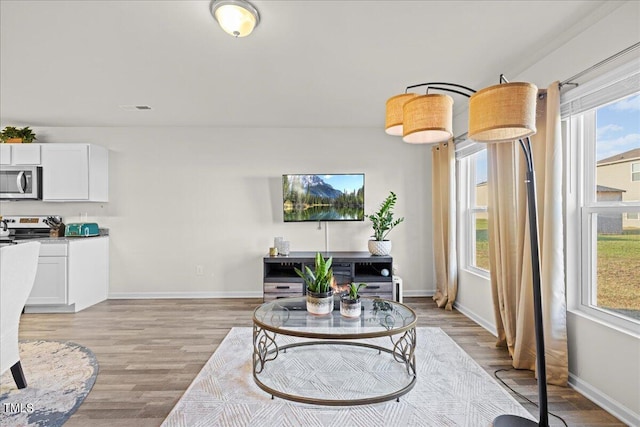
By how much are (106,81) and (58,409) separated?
2648 mm

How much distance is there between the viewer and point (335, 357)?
2648 mm

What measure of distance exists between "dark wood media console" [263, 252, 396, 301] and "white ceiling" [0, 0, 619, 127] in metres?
1.81

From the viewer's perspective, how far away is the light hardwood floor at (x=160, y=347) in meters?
2.00

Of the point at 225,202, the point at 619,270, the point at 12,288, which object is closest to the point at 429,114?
the point at 619,270

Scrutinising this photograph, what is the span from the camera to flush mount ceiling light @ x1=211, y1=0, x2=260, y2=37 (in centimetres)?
190

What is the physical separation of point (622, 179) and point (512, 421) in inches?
63.0

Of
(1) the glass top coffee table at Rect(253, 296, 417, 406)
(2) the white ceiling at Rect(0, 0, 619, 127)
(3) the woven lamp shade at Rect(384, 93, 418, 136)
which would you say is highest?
(2) the white ceiling at Rect(0, 0, 619, 127)

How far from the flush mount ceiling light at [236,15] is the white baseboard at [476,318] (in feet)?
10.8

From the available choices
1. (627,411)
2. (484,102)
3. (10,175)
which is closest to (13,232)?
(10,175)

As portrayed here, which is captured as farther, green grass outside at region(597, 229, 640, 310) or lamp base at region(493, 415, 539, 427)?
green grass outside at region(597, 229, 640, 310)

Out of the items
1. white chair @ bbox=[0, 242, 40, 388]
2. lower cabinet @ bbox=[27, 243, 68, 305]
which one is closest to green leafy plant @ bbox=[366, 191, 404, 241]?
white chair @ bbox=[0, 242, 40, 388]

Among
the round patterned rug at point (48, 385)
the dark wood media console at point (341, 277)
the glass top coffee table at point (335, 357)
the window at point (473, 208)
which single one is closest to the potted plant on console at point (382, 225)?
the dark wood media console at point (341, 277)

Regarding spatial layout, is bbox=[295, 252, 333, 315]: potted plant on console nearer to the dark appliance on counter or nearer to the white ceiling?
the white ceiling

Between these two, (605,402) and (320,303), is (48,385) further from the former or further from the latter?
(605,402)
